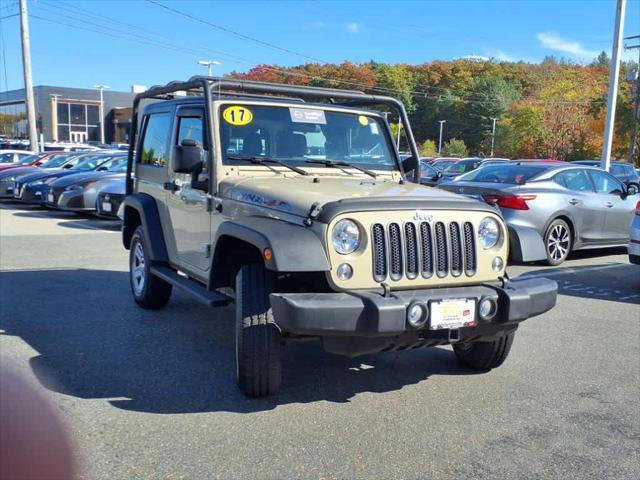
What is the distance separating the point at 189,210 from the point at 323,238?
2027 mm

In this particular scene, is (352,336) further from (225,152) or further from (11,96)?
(11,96)

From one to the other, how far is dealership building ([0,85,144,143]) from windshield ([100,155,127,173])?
54.4m

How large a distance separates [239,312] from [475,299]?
4.84 feet

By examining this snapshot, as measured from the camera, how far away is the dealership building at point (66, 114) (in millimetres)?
72062

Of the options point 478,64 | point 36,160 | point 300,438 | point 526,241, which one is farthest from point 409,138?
point 478,64

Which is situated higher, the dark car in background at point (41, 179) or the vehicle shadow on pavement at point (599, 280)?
the dark car in background at point (41, 179)

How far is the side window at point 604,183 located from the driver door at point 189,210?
765 centimetres

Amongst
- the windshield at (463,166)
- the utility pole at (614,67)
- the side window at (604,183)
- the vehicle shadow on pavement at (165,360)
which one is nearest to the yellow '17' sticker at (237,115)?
the vehicle shadow on pavement at (165,360)

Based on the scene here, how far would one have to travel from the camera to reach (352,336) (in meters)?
3.80

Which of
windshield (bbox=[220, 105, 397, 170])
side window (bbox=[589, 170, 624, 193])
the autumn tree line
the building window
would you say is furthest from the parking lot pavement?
the building window

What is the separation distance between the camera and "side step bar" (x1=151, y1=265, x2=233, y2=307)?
474cm

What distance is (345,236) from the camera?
397 cm

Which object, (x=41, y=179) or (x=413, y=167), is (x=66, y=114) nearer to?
(x=41, y=179)

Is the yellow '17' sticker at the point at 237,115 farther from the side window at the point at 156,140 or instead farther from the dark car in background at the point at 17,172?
the dark car in background at the point at 17,172
